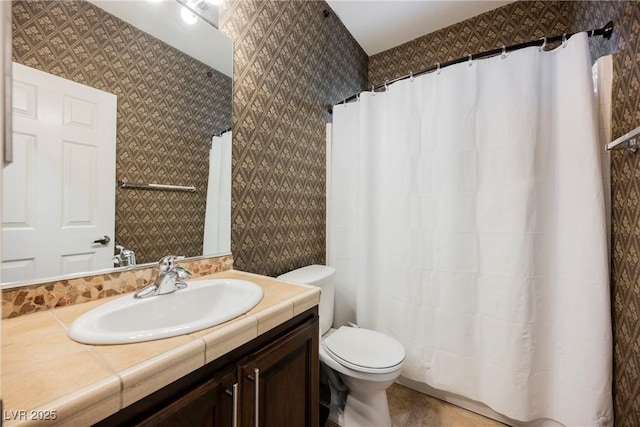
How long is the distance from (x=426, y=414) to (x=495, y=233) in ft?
3.61

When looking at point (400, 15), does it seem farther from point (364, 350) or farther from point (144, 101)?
point (364, 350)

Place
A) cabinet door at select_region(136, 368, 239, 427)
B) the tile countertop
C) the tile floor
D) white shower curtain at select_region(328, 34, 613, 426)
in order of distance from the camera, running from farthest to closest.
Answer: the tile floor, white shower curtain at select_region(328, 34, 613, 426), cabinet door at select_region(136, 368, 239, 427), the tile countertop

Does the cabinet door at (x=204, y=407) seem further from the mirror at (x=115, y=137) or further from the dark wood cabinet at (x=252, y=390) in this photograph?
the mirror at (x=115, y=137)

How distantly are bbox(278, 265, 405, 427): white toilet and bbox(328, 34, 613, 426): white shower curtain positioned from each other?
30 centimetres

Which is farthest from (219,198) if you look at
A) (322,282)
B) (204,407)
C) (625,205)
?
(625,205)

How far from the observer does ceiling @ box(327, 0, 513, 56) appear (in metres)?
1.87

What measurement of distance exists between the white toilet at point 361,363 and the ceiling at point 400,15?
189 cm

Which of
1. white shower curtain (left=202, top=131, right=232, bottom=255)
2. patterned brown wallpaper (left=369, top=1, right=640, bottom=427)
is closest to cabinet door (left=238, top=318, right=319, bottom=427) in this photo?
white shower curtain (left=202, top=131, right=232, bottom=255)

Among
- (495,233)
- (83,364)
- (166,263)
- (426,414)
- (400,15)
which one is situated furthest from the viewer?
(400,15)

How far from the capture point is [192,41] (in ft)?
3.87

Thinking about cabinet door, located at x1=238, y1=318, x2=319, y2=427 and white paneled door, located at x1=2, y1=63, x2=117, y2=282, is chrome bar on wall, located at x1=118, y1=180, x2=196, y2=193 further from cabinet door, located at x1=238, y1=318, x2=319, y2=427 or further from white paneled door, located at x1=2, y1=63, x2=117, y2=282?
cabinet door, located at x1=238, y1=318, x2=319, y2=427

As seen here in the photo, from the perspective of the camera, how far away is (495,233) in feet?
4.58

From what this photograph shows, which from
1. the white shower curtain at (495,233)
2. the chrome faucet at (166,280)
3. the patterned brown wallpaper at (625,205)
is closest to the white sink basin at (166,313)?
the chrome faucet at (166,280)

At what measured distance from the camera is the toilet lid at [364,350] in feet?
4.21
